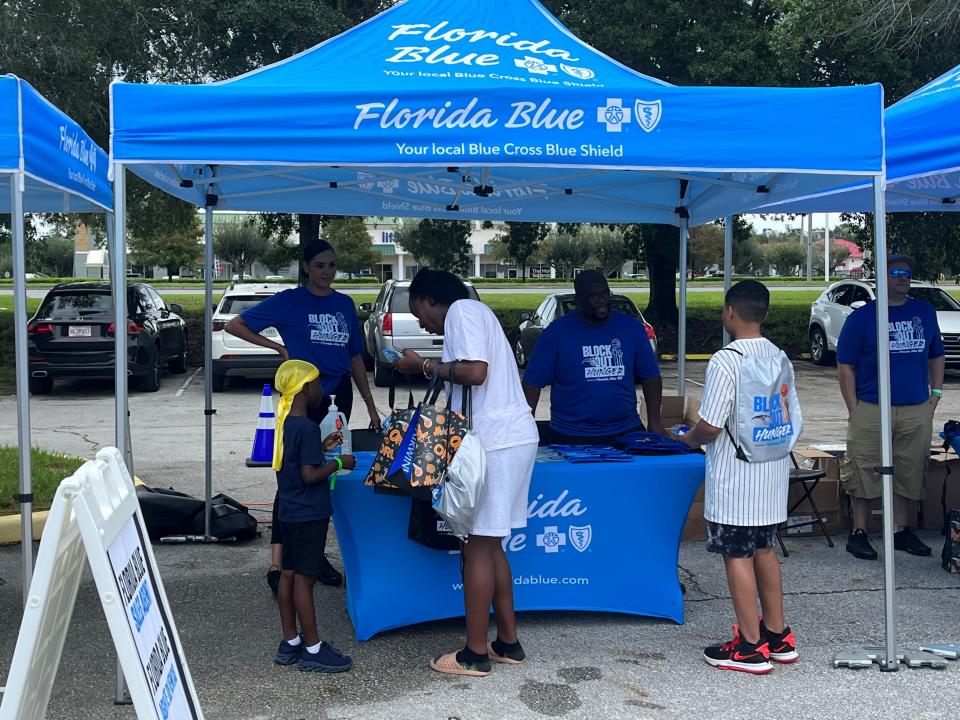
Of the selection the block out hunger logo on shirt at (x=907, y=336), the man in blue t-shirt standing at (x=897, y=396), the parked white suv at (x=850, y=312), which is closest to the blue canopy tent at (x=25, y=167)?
the man in blue t-shirt standing at (x=897, y=396)

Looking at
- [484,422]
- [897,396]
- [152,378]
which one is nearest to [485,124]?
[484,422]

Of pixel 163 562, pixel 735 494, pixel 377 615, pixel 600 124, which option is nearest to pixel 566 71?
pixel 600 124

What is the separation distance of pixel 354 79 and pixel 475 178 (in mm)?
1798

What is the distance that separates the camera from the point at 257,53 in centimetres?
1842

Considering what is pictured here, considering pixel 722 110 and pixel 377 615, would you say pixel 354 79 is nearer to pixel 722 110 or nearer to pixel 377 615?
pixel 722 110

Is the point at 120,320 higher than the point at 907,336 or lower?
higher

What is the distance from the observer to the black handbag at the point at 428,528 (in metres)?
4.71

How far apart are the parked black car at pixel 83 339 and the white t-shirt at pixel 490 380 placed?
11.6 metres

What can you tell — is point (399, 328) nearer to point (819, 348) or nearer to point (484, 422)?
point (819, 348)

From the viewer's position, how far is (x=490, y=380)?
430 cm

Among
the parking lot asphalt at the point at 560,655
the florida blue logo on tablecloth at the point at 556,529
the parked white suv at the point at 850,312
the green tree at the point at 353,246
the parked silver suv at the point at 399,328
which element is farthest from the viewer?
the green tree at the point at 353,246

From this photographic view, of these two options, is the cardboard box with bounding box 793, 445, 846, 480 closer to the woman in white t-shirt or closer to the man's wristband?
the woman in white t-shirt

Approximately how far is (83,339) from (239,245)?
179ft

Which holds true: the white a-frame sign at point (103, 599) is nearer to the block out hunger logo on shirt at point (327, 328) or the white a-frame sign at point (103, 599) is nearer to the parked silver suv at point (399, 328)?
the block out hunger logo on shirt at point (327, 328)
